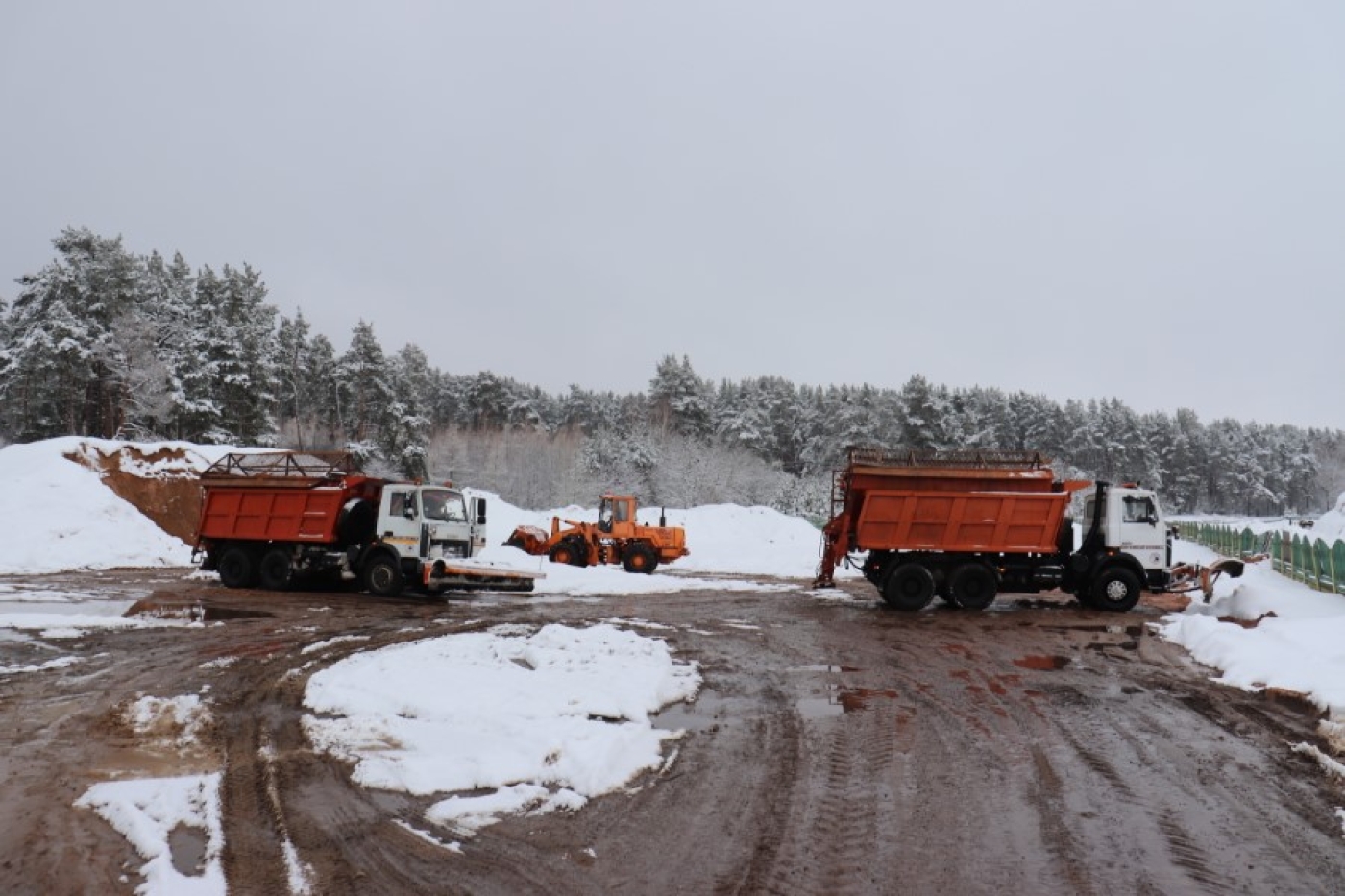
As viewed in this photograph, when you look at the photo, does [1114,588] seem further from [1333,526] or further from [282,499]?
[1333,526]

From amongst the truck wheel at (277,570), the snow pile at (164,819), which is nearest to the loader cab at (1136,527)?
the snow pile at (164,819)

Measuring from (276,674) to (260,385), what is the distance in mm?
45653

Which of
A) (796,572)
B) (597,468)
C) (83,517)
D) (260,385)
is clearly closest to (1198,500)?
(597,468)

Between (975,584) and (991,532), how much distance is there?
1.17 metres

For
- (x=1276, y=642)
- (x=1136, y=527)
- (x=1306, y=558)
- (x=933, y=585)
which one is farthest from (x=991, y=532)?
(x=1306, y=558)

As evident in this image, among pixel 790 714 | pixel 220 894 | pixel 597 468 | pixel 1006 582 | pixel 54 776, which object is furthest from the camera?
pixel 597 468

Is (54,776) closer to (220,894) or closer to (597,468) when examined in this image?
(220,894)

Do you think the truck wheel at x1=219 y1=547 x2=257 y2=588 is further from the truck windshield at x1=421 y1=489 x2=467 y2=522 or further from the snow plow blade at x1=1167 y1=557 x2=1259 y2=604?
the snow plow blade at x1=1167 y1=557 x2=1259 y2=604

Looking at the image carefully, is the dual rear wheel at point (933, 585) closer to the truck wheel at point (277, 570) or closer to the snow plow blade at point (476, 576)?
the snow plow blade at point (476, 576)

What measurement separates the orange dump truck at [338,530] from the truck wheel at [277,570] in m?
0.02

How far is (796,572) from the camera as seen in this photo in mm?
27125

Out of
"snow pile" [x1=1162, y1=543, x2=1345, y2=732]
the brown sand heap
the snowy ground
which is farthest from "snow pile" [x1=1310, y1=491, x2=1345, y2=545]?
the brown sand heap

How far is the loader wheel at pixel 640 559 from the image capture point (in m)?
24.2

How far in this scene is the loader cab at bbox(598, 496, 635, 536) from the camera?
24656 mm
